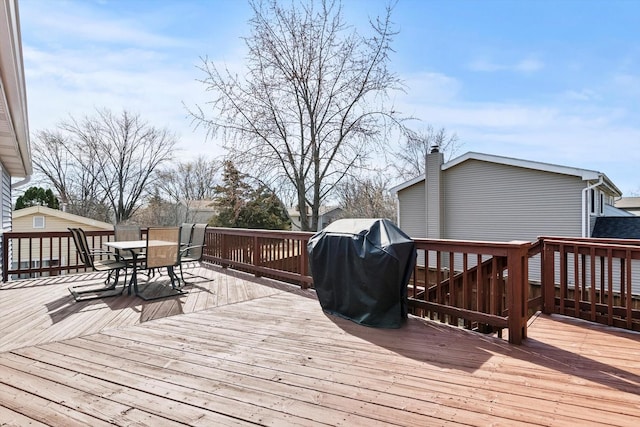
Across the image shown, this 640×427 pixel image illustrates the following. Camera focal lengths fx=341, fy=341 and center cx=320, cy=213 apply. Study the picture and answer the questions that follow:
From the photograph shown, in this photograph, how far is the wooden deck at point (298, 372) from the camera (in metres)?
→ 1.88

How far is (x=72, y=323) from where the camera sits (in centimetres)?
353

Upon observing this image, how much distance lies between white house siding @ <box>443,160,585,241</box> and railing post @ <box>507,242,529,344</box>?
8033 millimetres

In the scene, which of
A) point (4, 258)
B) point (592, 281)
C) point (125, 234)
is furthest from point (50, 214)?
point (592, 281)

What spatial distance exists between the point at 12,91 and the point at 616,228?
1307 cm

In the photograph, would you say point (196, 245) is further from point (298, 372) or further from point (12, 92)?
point (298, 372)

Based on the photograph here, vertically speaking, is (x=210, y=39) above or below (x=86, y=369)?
above

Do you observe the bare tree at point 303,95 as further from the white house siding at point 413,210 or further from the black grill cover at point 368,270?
the black grill cover at point 368,270

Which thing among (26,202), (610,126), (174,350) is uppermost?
(610,126)

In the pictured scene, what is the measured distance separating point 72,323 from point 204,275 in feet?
9.49

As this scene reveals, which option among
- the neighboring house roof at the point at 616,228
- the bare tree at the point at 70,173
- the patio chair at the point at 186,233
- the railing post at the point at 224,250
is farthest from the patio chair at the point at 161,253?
the bare tree at the point at 70,173

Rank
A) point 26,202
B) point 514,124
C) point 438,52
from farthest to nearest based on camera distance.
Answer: point 26,202 < point 514,124 < point 438,52

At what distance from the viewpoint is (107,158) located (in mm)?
18953

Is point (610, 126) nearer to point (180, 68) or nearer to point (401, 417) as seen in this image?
point (180, 68)

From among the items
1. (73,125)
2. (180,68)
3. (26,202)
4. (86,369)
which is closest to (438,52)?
(180,68)
